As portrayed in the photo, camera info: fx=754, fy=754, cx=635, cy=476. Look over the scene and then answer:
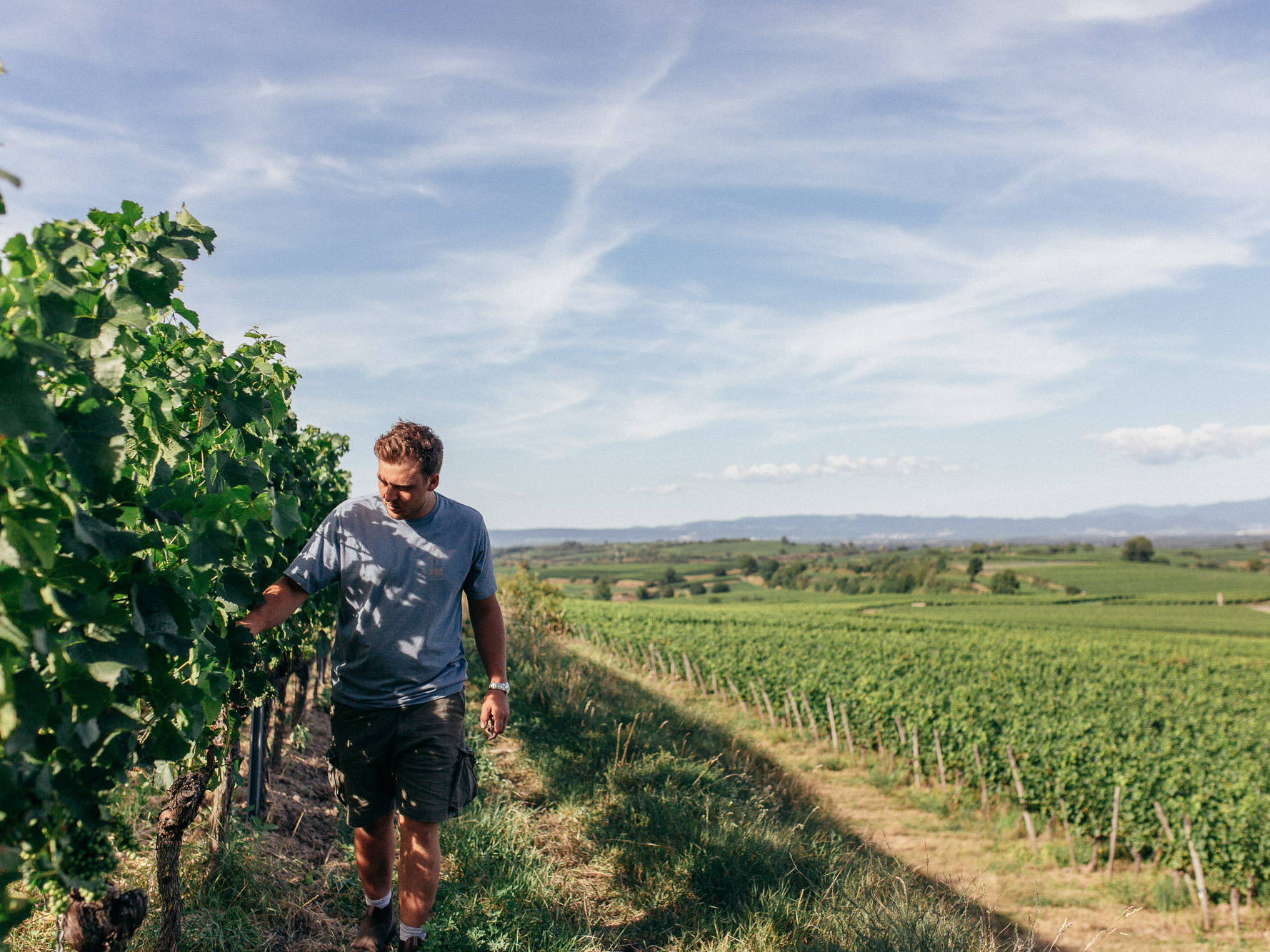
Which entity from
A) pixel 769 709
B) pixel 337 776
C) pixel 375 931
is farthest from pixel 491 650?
pixel 769 709

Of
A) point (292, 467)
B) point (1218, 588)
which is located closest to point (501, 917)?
point (292, 467)

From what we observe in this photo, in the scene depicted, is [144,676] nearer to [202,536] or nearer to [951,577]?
[202,536]

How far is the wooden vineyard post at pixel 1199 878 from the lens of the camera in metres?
9.36

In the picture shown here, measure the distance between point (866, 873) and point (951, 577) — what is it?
85.3 m

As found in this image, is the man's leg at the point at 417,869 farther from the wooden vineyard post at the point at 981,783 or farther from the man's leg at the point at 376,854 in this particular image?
the wooden vineyard post at the point at 981,783

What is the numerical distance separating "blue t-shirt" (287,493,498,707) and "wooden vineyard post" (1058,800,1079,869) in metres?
11.5

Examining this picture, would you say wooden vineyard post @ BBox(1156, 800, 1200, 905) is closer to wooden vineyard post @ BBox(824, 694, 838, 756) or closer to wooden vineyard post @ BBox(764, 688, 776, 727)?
wooden vineyard post @ BBox(824, 694, 838, 756)

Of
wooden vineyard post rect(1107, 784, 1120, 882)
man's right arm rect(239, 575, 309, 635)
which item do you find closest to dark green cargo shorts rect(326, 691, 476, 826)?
man's right arm rect(239, 575, 309, 635)

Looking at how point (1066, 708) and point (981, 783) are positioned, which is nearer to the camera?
point (981, 783)

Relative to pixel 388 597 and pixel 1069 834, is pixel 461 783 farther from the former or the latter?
pixel 1069 834

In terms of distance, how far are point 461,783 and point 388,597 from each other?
0.91 meters

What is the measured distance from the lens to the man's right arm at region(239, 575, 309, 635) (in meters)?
2.86

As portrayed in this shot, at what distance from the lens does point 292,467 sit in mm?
4832

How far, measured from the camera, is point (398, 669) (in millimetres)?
3209
